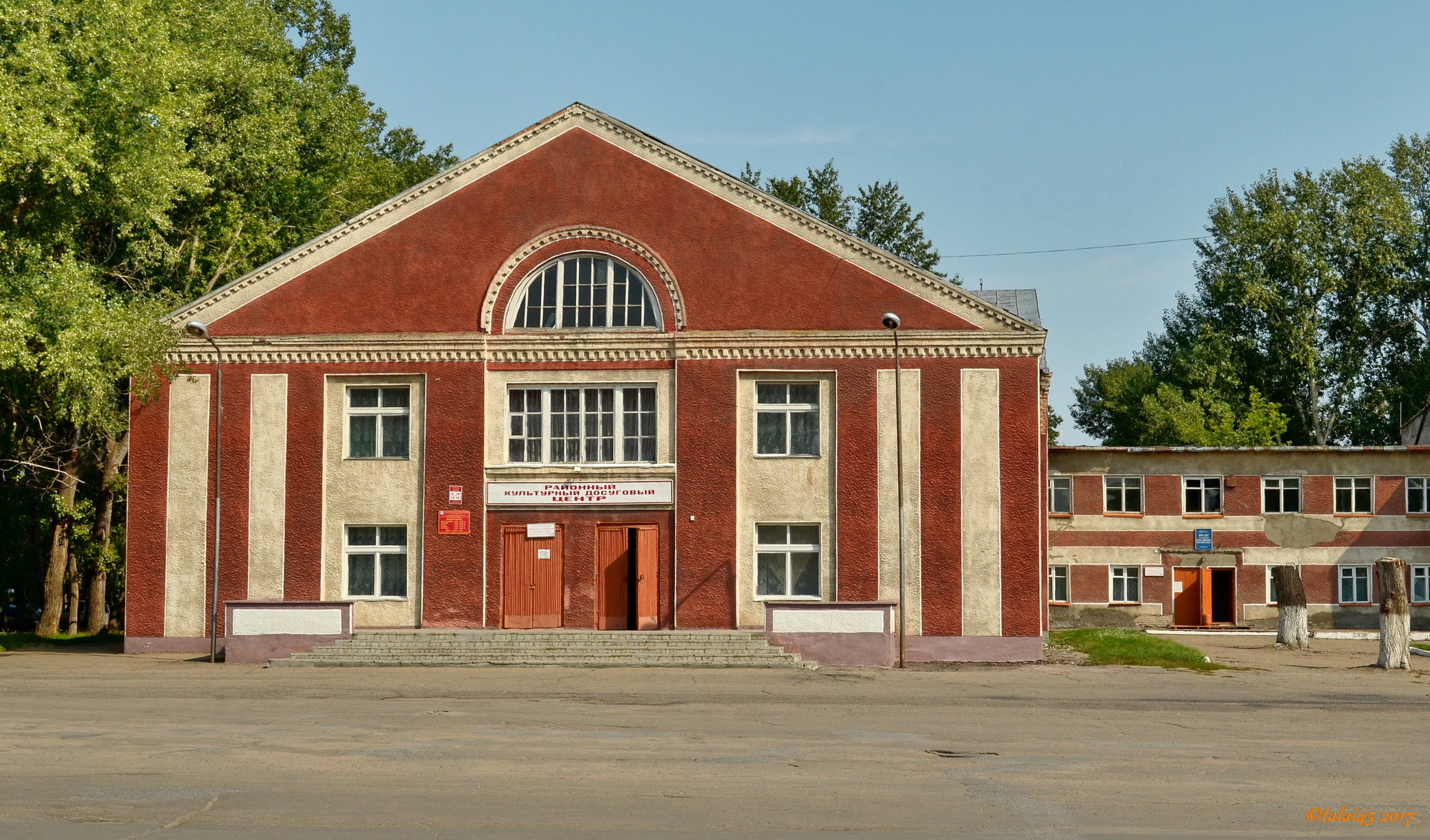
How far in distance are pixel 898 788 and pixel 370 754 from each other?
17.8ft

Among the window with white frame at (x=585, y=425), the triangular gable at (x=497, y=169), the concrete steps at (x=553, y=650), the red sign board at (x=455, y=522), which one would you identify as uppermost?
the triangular gable at (x=497, y=169)

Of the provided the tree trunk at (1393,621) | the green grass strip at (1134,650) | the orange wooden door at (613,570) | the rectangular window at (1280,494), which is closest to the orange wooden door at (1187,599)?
the rectangular window at (1280,494)

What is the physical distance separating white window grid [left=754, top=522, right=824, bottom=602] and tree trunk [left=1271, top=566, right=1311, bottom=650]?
12473 millimetres

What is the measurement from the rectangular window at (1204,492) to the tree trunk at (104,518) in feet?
108

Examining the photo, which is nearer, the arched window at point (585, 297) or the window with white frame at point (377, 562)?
the window with white frame at point (377, 562)

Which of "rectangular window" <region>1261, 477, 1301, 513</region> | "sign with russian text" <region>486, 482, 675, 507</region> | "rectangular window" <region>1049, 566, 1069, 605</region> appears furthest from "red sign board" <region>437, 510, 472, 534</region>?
"rectangular window" <region>1261, 477, 1301, 513</region>

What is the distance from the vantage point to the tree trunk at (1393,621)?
89.1 feet

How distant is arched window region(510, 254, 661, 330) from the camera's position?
29.7 meters

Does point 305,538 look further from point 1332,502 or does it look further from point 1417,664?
point 1332,502

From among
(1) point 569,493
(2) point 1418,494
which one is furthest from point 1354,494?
(1) point 569,493

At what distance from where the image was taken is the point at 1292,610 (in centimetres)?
3406

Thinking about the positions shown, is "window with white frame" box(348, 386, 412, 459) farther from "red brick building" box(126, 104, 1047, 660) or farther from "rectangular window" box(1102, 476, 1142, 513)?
"rectangular window" box(1102, 476, 1142, 513)

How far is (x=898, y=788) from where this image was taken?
40.4 feet

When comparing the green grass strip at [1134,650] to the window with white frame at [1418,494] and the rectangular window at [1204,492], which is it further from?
the window with white frame at [1418,494]
